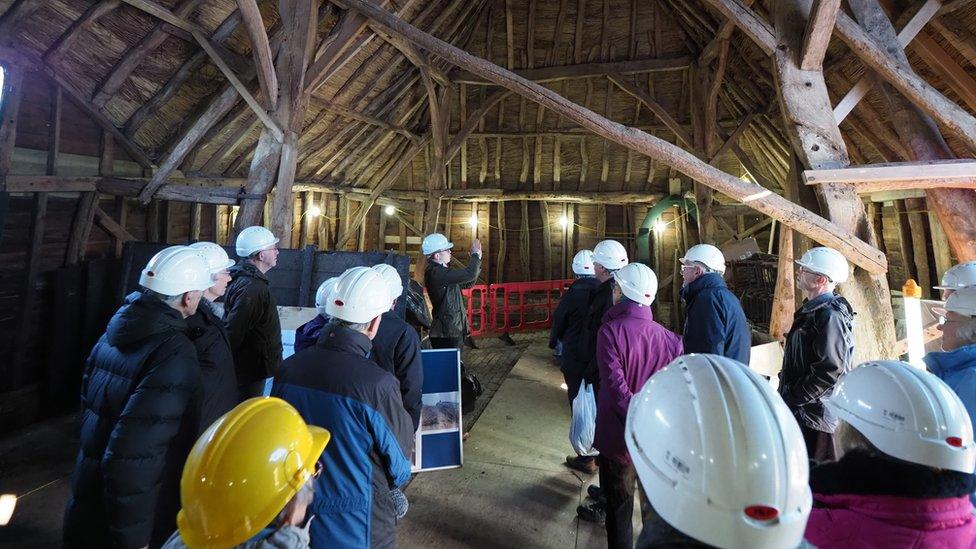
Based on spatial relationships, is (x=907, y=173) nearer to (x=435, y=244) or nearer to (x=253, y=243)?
(x=435, y=244)

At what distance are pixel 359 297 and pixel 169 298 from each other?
1.09m

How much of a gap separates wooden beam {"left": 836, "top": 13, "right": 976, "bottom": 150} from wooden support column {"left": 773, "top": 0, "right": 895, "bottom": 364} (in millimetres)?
317

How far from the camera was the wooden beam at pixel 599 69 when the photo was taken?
1002cm

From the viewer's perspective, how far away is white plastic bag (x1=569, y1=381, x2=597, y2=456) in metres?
3.82

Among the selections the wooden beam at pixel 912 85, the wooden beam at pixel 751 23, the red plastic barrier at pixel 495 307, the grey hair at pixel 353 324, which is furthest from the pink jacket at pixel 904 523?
the red plastic barrier at pixel 495 307

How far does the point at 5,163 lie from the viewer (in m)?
5.09

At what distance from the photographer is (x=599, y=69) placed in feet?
34.1

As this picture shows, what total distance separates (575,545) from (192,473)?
2997 millimetres

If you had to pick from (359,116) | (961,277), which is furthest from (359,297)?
(359,116)

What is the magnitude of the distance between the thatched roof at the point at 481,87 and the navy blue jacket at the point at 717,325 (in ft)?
13.3

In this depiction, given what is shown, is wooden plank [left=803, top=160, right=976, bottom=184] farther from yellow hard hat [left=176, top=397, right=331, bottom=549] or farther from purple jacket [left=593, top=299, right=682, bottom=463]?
yellow hard hat [left=176, top=397, right=331, bottom=549]

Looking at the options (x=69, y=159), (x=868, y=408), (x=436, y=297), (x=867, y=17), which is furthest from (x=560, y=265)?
(x=868, y=408)

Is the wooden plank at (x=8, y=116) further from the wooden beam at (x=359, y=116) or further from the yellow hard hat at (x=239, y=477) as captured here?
the yellow hard hat at (x=239, y=477)

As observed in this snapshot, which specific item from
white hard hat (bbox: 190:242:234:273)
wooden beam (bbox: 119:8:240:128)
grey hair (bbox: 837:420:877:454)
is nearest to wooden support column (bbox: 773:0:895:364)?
→ grey hair (bbox: 837:420:877:454)
